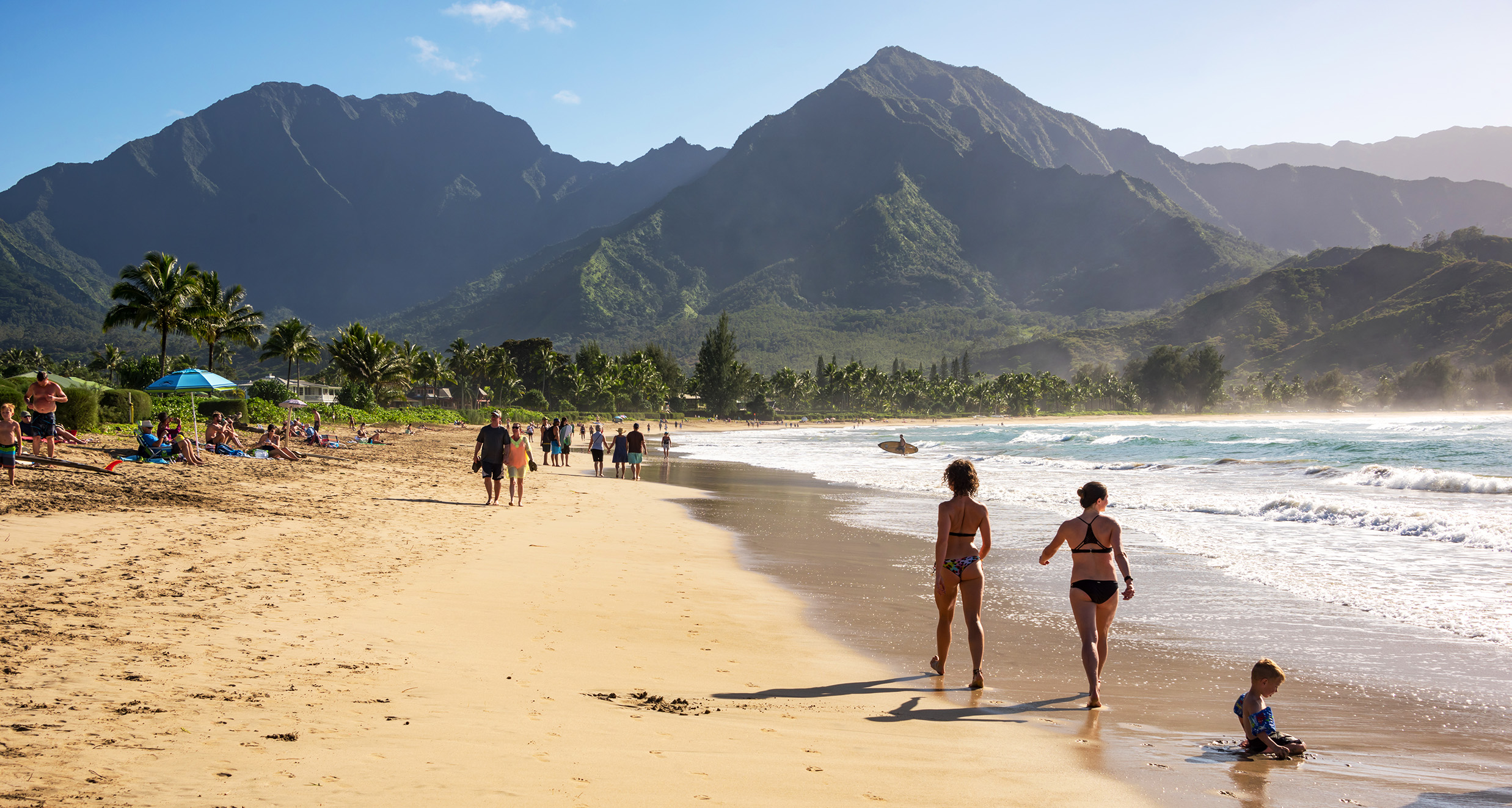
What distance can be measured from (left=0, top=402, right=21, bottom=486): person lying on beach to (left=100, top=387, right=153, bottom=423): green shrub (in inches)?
456

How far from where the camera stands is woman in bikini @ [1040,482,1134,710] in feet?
17.4

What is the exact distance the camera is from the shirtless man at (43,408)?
14031mm

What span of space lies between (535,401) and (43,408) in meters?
83.2

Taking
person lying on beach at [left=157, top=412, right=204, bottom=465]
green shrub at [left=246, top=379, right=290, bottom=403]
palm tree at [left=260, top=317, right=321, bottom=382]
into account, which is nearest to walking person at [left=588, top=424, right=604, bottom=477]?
person lying on beach at [left=157, top=412, right=204, bottom=465]

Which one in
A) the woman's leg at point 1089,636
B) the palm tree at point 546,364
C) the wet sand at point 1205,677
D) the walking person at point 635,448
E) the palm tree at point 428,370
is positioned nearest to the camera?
the wet sand at point 1205,677

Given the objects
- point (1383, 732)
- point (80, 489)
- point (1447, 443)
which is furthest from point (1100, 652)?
point (1447, 443)

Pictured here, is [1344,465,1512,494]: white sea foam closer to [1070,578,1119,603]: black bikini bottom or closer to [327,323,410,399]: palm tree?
[1070,578,1119,603]: black bikini bottom

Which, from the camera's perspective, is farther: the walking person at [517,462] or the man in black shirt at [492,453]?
the walking person at [517,462]

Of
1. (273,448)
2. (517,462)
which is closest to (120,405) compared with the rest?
(273,448)

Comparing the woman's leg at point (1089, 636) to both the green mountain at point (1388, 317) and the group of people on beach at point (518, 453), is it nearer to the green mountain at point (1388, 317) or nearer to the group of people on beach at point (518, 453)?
the group of people on beach at point (518, 453)

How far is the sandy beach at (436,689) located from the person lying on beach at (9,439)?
99.5 inches

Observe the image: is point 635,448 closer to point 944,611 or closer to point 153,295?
point 944,611

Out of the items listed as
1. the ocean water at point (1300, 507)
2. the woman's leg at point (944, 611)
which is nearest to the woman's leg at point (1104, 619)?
the woman's leg at point (944, 611)

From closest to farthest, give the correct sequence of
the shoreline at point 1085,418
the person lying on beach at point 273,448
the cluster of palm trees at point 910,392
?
the person lying on beach at point 273,448 < the shoreline at point 1085,418 < the cluster of palm trees at point 910,392
